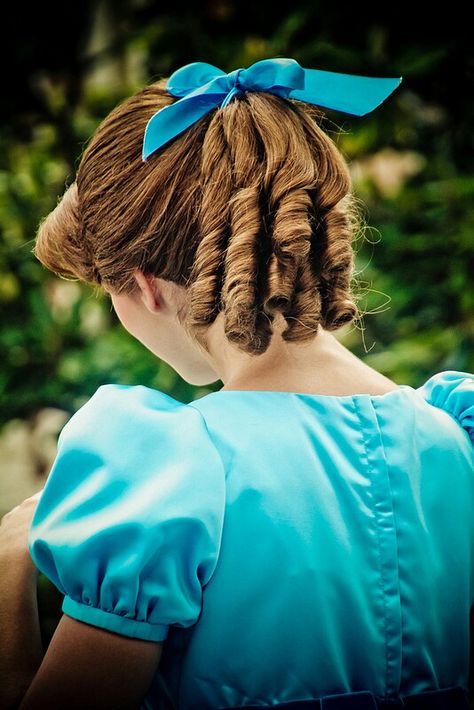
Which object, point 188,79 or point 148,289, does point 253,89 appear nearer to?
A: point 188,79

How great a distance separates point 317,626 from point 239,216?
475 millimetres

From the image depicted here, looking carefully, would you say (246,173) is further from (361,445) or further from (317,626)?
(317,626)

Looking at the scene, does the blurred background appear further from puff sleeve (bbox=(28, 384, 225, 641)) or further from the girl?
puff sleeve (bbox=(28, 384, 225, 641))

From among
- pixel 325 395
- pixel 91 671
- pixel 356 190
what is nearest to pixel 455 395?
pixel 325 395

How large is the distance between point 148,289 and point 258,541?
364mm

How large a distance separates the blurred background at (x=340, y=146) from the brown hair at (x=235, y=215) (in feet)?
5.08

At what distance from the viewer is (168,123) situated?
958 millimetres

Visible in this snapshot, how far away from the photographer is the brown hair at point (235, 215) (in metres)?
0.93

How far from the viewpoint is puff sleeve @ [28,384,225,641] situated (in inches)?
32.0

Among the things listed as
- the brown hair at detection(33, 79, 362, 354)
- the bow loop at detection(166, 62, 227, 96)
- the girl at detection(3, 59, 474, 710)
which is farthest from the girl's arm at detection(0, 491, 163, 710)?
the bow loop at detection(166, 62, 227, 96)

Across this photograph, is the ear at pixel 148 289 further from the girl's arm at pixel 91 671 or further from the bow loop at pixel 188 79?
the girl's arm at pixel 91 671

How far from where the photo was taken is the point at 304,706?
0.87m

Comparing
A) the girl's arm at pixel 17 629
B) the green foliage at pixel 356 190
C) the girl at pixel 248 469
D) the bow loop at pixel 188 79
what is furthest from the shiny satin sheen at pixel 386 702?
the green foliage at pixel 356 190

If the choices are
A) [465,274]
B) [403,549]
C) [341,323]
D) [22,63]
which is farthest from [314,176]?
[22,63]
